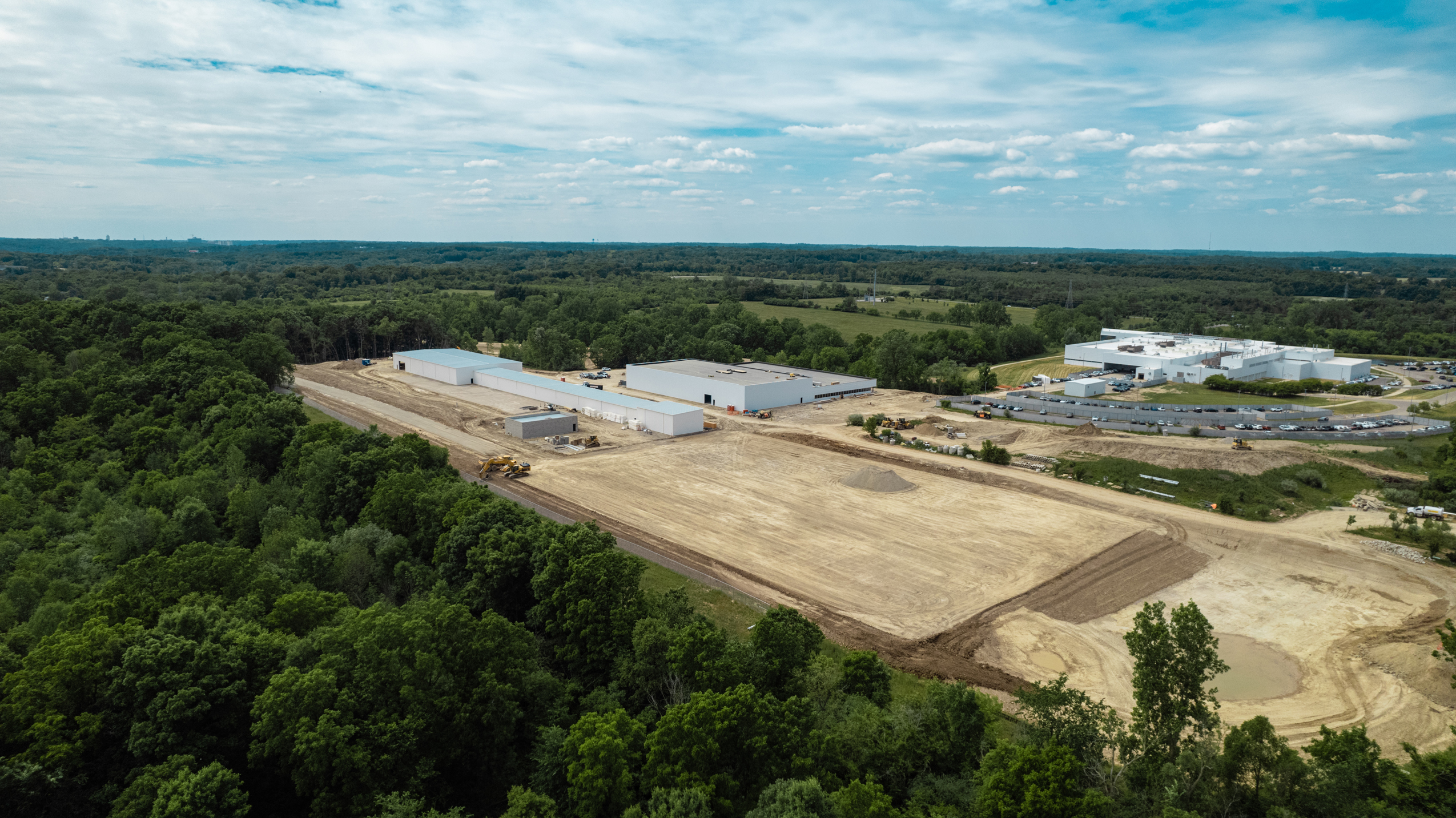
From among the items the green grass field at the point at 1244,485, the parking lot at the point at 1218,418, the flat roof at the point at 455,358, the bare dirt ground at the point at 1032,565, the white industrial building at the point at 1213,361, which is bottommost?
the bare dirt ground at the point at 1032,565

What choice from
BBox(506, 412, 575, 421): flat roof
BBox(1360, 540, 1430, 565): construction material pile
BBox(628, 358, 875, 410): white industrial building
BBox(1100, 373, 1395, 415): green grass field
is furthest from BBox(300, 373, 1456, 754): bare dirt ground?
BBox(1100, 373, 1395, 415): green grass field

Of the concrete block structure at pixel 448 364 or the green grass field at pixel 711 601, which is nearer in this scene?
the green grass field at pixel 711 601

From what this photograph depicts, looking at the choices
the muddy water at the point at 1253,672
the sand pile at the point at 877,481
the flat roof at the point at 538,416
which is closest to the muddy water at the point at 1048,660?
the muddy water at the point at 1253,672

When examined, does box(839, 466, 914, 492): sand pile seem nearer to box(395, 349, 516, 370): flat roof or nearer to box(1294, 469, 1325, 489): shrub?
box(1294, 469, 1325, 489): shrub

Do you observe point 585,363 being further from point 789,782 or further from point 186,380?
point 789,782

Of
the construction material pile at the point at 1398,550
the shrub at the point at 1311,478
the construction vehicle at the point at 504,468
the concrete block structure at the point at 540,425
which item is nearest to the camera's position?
the construction material pile at the point at 1398,550

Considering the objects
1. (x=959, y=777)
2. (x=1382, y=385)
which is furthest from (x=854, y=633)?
(x=1382, y=385)

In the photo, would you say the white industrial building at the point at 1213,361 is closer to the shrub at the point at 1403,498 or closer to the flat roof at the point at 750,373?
the flat roof at the point at 750,373
